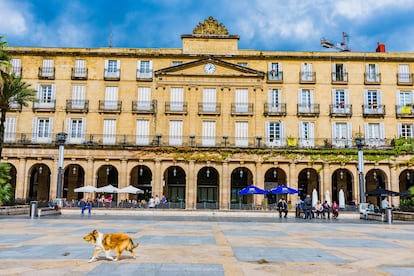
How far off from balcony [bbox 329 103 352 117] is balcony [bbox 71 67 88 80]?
2455 centimetres

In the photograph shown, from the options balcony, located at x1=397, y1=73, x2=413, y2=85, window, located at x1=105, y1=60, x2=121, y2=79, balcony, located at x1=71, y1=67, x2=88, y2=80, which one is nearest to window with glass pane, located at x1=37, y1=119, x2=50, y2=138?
balcony, located at x1=71, y1=67, x2=88, y2=80

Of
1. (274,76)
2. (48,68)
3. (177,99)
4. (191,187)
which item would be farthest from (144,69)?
(274,76)

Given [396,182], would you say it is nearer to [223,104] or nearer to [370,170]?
[370,170]

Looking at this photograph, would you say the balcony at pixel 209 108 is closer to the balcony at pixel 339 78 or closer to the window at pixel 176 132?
the window at pixel 176 132

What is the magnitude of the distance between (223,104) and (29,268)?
32.0m

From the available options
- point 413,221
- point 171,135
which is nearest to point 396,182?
point 413,221

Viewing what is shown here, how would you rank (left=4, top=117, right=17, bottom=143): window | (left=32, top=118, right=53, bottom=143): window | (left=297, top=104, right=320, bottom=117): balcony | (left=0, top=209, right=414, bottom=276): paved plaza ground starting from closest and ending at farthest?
1. (left=0, top=209, right=414, bottom=276): paved plaza ground
2. (left=4, top=117, right=17, bottom=143): window
3. (left=32, top=118, right=53, bottom=143): window
4. (left=297, top=104, right=320, bottom=117): balcony

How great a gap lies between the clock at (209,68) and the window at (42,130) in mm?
16002

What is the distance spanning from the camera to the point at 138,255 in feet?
34.2

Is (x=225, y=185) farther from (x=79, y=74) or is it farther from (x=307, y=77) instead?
(x=79, y=74)

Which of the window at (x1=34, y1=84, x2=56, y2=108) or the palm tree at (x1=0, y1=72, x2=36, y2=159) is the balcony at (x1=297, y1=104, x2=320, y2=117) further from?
the palm tree at (x1=0, y1=72, x2=36, y2=159)

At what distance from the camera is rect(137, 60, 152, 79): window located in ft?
131

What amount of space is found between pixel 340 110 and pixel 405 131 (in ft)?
21.5

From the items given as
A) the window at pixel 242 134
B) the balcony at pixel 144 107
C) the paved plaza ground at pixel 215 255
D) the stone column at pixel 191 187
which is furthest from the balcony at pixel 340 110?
the paved plaza ground at pixel 215 255
